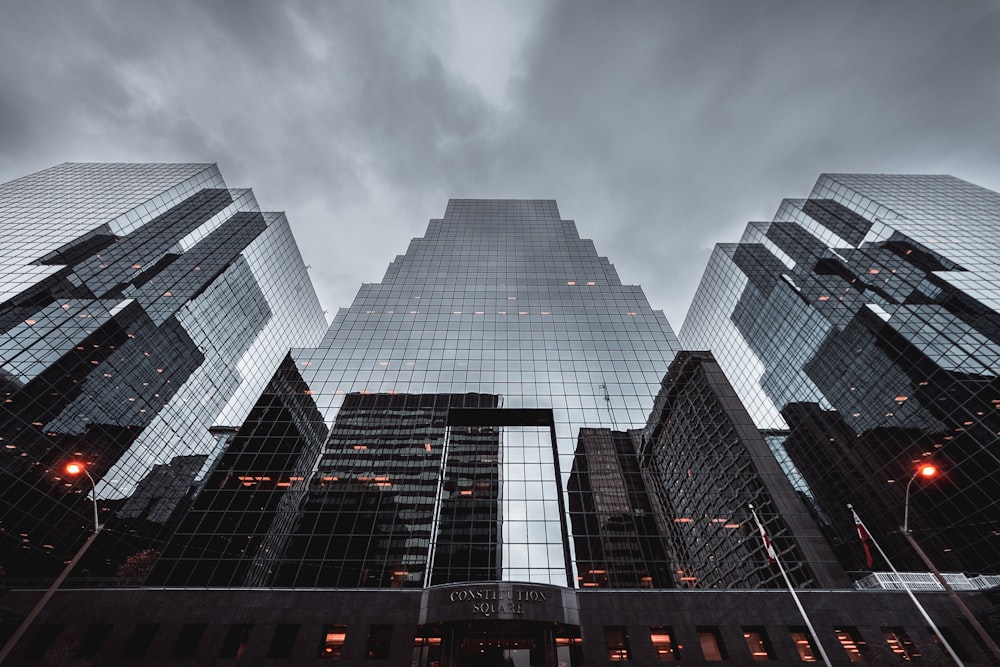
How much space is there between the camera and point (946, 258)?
64.2 metres

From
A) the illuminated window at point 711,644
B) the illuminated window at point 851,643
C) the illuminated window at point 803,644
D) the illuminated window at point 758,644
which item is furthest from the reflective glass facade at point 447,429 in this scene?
the illuminated window at point 851,643

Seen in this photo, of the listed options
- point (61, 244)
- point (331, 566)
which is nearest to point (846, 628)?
point (331, 566)

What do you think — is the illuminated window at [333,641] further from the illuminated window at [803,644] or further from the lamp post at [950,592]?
the lamp post at [950,592]

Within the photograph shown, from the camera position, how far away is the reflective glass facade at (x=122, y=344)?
57125 mm

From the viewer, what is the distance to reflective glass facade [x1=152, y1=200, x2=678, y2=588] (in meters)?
42.6

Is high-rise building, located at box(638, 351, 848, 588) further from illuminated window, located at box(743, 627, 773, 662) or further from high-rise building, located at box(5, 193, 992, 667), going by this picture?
illuminated window, located at box(743, 627, 773, 662)

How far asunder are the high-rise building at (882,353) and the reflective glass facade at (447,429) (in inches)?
1149

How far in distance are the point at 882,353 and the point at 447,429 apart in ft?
201

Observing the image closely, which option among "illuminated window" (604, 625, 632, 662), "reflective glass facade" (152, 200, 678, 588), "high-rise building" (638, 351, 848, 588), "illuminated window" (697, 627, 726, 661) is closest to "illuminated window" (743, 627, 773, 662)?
"illuminated window" (697, 627, 726, 661)

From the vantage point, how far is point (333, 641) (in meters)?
34.3

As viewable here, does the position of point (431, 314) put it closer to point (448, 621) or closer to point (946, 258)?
point (448, 621)

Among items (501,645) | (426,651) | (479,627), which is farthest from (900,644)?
(426,651)

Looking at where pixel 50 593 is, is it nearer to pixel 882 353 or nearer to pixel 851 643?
pixel 851 643

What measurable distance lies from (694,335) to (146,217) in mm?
122117
